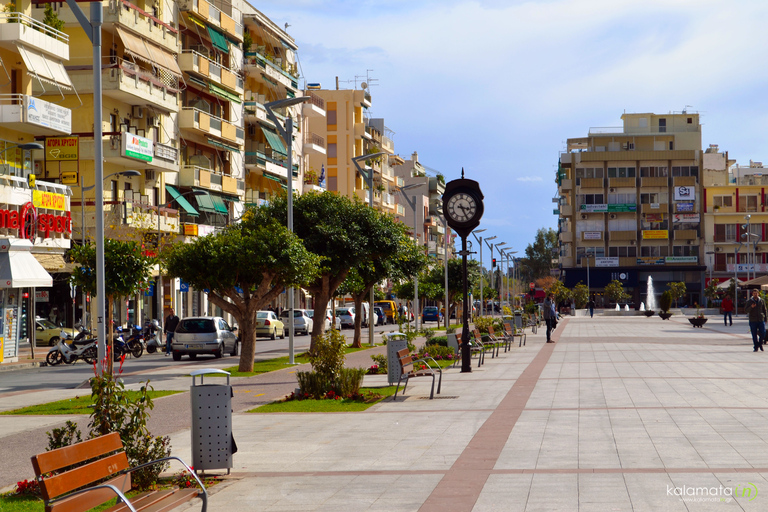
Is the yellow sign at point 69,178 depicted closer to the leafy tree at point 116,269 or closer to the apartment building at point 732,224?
the leafy tree at point 116,269

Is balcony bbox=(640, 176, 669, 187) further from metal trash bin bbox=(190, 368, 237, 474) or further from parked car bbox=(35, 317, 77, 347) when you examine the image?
metal trash bin bbox=(190, 368, 237, 474)

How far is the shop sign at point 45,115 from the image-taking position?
33.6 meters

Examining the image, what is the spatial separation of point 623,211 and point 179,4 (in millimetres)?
67715

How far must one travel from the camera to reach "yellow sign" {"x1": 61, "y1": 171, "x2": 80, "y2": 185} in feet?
126

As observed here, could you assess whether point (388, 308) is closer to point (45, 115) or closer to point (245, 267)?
point (45, 115)

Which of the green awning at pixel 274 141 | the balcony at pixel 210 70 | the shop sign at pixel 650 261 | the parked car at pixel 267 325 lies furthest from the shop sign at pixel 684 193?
the parked car at pixel 267 325

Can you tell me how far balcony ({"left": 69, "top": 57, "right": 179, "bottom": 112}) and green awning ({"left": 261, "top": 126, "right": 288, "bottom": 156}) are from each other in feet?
55.9

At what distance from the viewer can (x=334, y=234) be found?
32.0 metres

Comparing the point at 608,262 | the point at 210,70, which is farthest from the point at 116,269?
the point at 608,262

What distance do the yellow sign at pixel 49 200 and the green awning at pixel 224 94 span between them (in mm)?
20475

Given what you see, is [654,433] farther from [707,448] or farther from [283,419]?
[283,419]

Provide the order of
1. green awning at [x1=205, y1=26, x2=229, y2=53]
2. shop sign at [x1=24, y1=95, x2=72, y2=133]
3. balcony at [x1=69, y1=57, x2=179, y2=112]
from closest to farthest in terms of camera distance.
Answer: shop sign at [x1=24, y1=95, x2=72, y2=133] → balcony at [x1=69, y1=57, x2=179, y2=112] → green awning at [x1=205, y1=26, x2=229, y2=53]

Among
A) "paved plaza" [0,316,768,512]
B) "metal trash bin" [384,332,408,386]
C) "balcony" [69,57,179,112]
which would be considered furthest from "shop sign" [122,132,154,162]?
"metal trash bin" [384,332,408,386]

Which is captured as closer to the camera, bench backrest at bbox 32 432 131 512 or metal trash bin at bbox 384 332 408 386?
bench backrest at bbox 32 432 131 512
